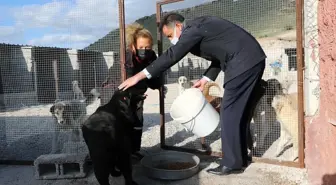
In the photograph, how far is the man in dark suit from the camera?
235cm

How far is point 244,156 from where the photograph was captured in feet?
9.23

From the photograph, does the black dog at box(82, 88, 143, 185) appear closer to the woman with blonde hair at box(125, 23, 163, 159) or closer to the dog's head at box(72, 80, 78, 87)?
the woman with blonde hair at box(125, 23, 163, 159)

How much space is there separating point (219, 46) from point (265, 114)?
1.13 m

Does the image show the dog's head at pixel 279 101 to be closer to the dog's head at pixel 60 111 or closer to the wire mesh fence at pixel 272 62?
the wire mesh fence at pixel 272 62

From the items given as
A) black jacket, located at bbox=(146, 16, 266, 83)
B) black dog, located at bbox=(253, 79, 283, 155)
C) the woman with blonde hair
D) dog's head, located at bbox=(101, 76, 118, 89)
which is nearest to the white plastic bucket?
black jacket, located at bbox=(146, 16, 266, 83)

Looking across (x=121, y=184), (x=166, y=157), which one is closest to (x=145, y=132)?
(x=166, y=157)

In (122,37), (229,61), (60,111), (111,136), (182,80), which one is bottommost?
(111,136)

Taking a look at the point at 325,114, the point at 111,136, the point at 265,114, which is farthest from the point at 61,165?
the point at 325,114

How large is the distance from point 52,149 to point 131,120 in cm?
141

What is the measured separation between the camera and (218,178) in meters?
2.76

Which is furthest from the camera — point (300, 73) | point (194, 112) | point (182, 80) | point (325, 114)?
point (182, 80)

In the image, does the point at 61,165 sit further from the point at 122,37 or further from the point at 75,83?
the point at 122,37

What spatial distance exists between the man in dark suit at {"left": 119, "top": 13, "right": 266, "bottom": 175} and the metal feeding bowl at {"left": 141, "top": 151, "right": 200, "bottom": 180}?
1.43 ft

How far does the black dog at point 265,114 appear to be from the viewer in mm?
3018
